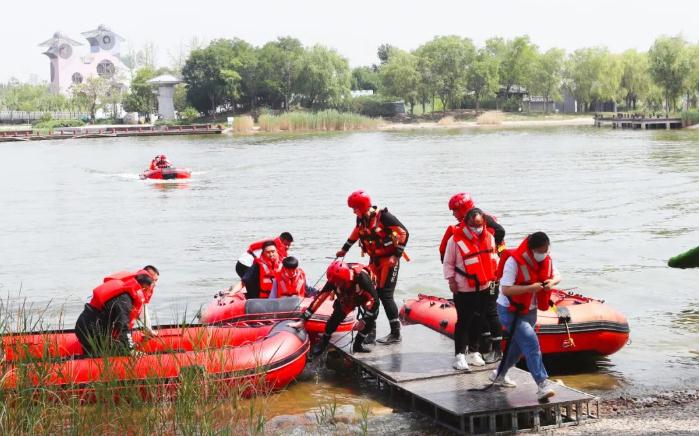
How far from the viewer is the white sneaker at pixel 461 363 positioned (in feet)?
30.3

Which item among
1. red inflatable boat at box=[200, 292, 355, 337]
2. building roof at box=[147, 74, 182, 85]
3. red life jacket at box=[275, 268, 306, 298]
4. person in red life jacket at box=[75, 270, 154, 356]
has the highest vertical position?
building roof at box=[147, 74, 182, 85]

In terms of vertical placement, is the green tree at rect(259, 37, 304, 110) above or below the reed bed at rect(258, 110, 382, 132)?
above

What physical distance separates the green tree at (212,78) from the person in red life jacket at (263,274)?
295 feet

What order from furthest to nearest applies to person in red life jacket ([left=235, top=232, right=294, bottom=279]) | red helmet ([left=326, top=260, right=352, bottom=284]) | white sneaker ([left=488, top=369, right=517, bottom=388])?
person in red life jacket ([left=235, top=232, right=294, bottom=279]) < red helmet ([left=326, top=260, right=352, bottom=284]) < white sneaker ([left=488, top=369, right=517, bottom=388])

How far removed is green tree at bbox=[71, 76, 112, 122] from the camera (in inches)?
4547

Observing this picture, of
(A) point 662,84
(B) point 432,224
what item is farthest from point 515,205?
(A) point 662,84

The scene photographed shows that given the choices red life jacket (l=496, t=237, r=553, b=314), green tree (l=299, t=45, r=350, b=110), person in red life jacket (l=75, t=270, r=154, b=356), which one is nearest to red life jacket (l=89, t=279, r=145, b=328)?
person in red life jacket (l=75, t=270, r=154, b=356)

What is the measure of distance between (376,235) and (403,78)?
323 ft

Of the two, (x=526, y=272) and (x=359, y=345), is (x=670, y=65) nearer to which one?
(x=359, y=345)

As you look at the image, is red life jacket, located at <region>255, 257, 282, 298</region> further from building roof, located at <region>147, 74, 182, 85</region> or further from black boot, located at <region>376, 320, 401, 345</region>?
building roof, located at <region>147, 74, 182, 85</region>

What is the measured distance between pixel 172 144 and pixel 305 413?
213ft

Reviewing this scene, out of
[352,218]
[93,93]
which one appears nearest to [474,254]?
[352,218]

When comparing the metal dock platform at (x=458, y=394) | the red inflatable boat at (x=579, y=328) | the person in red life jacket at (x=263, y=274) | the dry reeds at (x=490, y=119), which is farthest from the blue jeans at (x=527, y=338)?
the dry reeds at (x=490, y=119)

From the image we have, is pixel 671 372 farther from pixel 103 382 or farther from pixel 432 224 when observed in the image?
pixel 432 224
